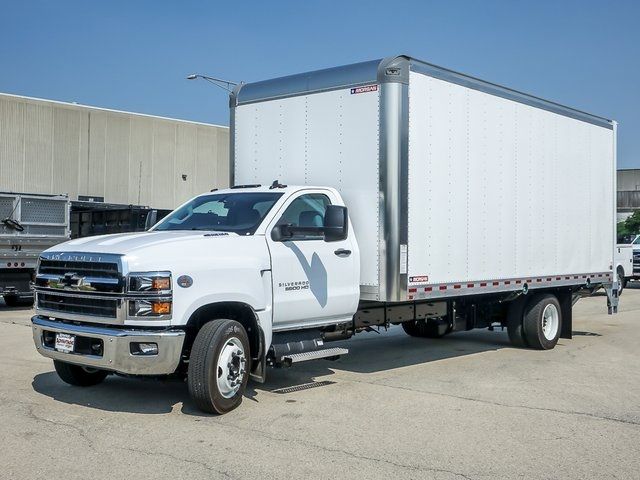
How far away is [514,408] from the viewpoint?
7.63 metres

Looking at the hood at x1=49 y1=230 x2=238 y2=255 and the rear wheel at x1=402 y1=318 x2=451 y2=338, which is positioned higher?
the hood at x1=49 y1=230 x2=238 y2=255

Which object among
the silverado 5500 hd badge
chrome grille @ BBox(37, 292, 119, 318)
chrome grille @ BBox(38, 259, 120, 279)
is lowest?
chrome grille @ BBox(37, 292, 119, 318)

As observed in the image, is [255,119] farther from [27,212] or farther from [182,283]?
[27,212]

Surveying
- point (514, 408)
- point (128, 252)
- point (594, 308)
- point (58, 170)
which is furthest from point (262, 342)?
point (58, 170)

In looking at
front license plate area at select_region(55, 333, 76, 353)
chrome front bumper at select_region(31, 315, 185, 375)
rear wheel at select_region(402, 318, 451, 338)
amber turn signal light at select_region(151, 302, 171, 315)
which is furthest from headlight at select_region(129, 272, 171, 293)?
rear wheel at select_region(402, 318, 451, 338)

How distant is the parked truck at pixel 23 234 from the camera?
17.0m

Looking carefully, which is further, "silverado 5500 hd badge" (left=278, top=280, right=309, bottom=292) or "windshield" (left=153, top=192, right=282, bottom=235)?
"windshield" (left=153, top=192, right=282, bottom=235)

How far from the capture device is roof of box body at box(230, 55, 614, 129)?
8547 mm

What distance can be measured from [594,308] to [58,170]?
24.0 metres

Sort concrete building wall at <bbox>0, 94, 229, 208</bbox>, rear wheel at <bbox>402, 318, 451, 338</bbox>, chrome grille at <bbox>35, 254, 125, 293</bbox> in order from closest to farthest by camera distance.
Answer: chrome grille at <bbox>35, 254, 125, 293</bbox>, rear wheel at <bbox>402, 318, 451, 338</bbox>, concrete building wall at <bbox>0, 94, 229, 208</bbox>

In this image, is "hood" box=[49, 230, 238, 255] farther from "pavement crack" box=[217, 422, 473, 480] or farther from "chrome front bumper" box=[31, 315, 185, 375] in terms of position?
"pavement crack" box=[217, 422, 473, 480]

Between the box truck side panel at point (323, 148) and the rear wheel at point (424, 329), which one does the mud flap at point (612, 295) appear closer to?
the rear wheel at point (424, 329)

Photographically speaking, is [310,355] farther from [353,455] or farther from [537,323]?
[537,323]

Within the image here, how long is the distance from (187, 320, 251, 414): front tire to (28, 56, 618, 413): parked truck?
0.05ft
